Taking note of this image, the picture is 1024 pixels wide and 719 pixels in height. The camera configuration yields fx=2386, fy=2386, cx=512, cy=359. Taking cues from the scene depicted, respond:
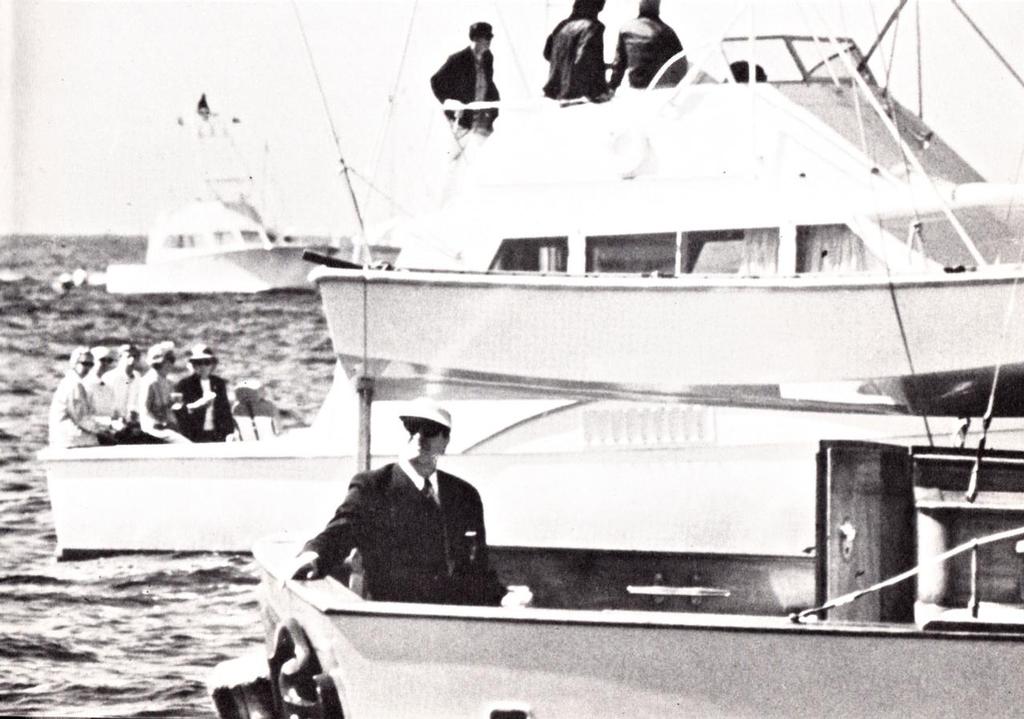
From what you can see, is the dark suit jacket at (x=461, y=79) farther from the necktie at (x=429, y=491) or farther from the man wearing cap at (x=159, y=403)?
the necktie at (x=429, y=491)

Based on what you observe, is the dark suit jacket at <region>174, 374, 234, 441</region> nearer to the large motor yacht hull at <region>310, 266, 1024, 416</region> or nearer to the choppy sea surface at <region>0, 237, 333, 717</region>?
the choppy sea surface at <region>0, 237, 333, 717</region>

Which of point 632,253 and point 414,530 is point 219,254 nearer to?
point 632,253

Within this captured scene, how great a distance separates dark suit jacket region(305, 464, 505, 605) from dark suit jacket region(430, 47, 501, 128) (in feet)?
15.0

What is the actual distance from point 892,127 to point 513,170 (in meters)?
1.89

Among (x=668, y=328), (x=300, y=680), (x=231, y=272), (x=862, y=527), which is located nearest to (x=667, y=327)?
(x=668, y=328)

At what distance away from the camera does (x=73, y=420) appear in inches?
502

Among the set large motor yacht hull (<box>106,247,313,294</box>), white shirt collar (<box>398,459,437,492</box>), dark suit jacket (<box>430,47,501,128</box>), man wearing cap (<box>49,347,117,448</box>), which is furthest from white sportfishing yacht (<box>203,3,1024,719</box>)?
large motor yacht hull (<box>106,247,313,294</box>)

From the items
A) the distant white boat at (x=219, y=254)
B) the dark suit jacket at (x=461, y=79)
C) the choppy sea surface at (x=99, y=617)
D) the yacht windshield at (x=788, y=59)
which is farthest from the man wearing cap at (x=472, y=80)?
the distant white boat at (x=219, y=254)

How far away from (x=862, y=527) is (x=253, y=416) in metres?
7.17

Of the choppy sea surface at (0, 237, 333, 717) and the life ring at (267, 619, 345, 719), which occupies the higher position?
the life ring at (267, 619, 345, 719)

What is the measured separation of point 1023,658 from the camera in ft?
20.9

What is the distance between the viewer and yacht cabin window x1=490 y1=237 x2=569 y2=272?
11.0 metres

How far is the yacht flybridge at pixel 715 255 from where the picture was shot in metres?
9.52

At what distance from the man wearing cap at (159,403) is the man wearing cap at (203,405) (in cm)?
6
